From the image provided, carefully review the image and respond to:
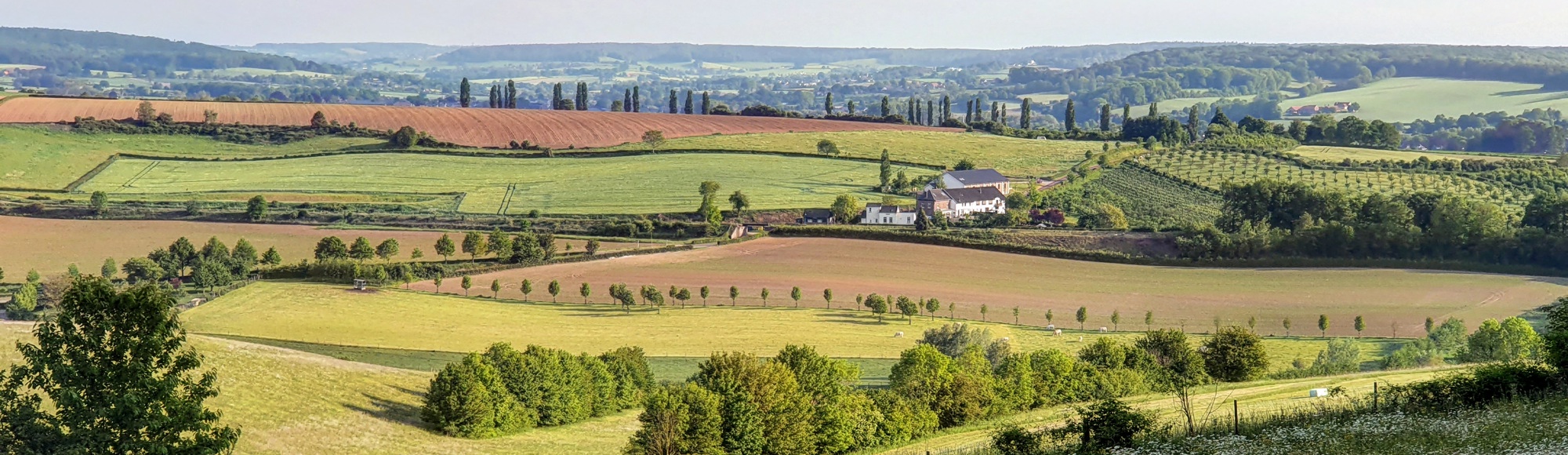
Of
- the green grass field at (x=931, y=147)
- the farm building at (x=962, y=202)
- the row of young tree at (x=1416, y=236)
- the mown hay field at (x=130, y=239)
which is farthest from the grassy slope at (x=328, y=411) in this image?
the green grass field at (x=931, y=147)

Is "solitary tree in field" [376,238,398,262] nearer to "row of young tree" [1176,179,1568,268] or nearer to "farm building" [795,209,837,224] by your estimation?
"farm building" [795,209,837,224]

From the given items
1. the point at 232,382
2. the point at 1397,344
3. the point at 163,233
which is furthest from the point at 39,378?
the point at 163,233

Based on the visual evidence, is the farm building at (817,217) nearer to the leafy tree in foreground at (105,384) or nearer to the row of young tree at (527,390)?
the row of young tree at (527,390)

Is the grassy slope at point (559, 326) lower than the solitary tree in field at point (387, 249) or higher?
lower

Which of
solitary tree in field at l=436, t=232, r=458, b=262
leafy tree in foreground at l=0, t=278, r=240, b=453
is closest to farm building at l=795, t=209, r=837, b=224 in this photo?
solitary tree in field at l=436, t=232, r=458, b=262

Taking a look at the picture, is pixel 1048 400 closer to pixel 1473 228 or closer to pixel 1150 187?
pixel 1473 228
